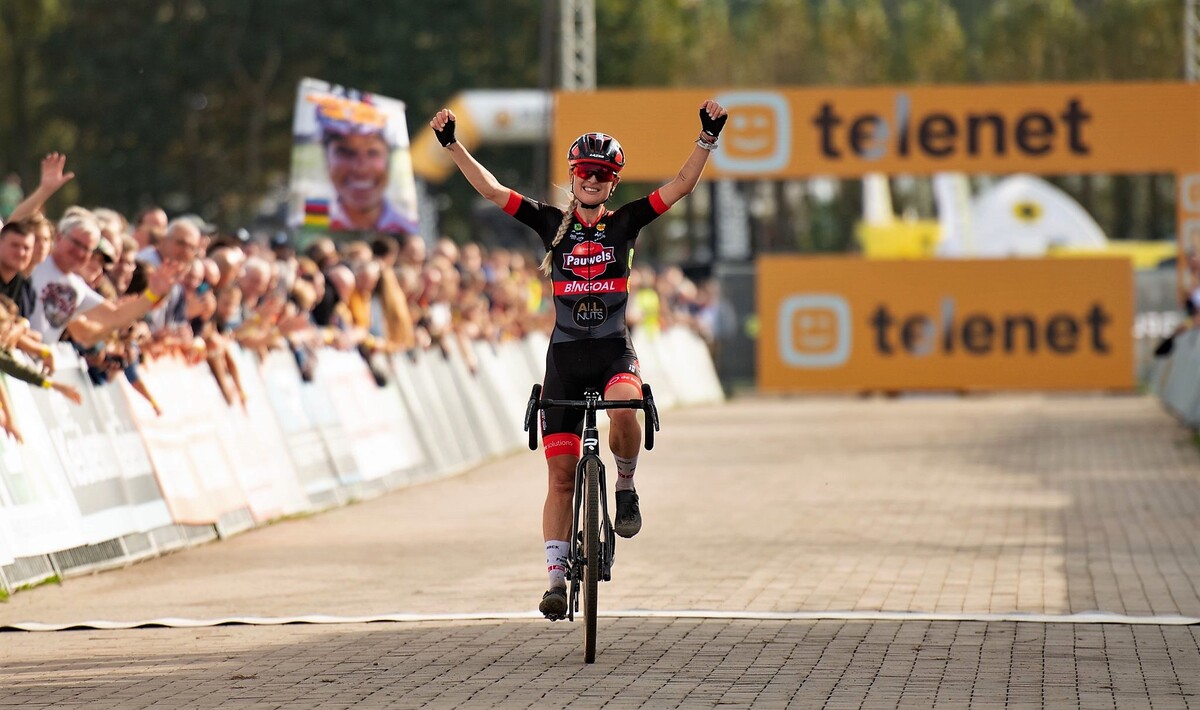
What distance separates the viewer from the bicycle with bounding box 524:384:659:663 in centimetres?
852

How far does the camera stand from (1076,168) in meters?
32.6

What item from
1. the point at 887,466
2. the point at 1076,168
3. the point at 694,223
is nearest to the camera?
the point at 887,466

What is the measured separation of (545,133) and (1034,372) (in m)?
12.0

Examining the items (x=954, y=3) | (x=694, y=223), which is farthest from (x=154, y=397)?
(x=954, y=3)

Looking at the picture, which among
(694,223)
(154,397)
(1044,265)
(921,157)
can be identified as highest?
(154,397)

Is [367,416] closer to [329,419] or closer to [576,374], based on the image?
[329,419]

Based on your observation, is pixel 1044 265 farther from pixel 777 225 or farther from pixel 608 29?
pixel 777 225

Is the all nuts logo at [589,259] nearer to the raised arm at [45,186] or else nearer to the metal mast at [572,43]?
the raised arm at [45,186]

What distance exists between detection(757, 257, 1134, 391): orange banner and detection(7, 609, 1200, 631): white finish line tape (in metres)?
24.4

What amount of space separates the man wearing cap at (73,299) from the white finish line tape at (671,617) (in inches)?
98.7

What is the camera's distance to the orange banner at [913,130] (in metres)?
32.3

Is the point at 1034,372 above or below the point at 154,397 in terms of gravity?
below

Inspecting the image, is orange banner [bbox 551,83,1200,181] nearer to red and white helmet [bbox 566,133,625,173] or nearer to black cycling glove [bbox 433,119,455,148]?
black cycling glove [bbox 433,119,455,148]

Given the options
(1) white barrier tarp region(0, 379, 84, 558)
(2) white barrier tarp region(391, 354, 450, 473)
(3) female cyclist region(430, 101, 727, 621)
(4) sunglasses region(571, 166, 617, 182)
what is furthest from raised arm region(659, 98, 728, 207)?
(2) white barrier tarp region(391, 354, 450, 473)
